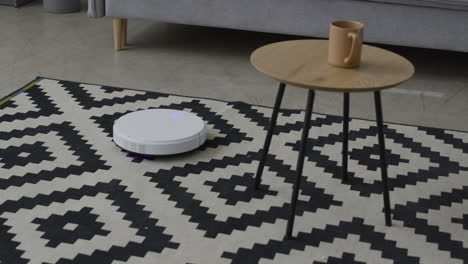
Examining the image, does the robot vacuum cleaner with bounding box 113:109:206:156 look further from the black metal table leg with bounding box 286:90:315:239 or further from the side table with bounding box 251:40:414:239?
the black metal table leg with bounding box 286:90:315:239

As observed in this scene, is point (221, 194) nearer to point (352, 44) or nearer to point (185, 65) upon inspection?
point (352, 44)

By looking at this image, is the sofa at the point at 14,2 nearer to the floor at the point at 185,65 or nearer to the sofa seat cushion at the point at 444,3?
the floor at the point at 185,65

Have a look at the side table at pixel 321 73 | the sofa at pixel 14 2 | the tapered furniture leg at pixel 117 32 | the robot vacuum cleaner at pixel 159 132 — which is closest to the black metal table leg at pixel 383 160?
the side table at pixel 321 73

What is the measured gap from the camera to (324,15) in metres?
2.67

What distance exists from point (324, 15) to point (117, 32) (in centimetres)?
78

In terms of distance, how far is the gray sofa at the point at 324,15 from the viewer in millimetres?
2592

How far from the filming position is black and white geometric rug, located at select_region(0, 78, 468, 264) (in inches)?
66.4

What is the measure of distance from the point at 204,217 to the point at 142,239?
168 millimetres

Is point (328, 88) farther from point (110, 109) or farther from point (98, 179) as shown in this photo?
point (110, 109)

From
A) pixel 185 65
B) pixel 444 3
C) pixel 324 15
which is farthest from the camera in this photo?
pixel 185 65

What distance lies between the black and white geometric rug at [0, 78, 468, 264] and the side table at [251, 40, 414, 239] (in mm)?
100

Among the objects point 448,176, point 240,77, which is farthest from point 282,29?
point 448,176

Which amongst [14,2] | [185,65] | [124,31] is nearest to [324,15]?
[185,65]

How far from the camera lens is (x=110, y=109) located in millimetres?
2391
